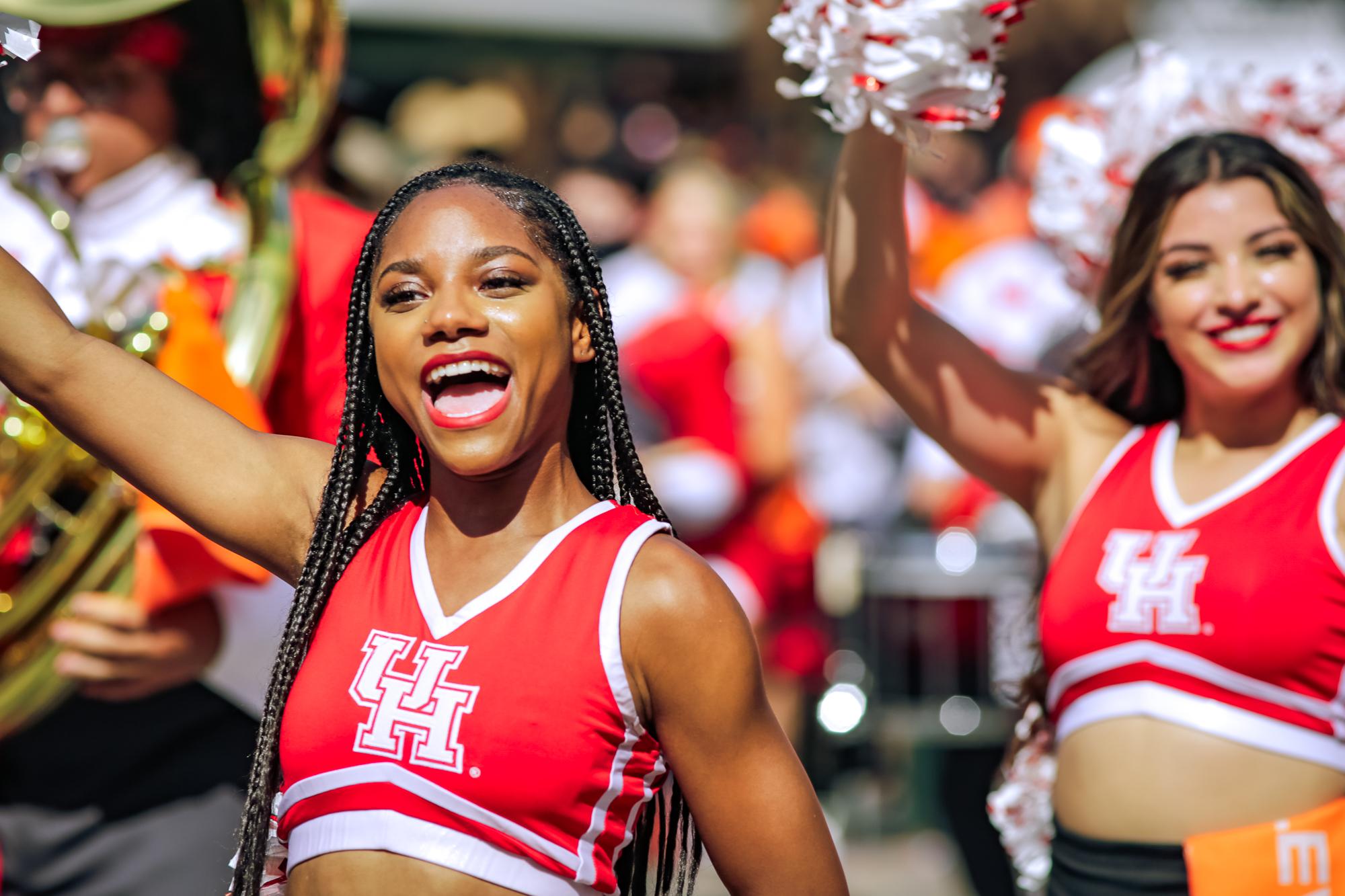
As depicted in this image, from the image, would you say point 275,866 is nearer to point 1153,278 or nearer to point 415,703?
point 415,703

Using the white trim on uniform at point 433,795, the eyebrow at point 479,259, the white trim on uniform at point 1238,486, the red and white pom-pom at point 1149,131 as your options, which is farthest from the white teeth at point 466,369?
the red and white pom-pom at point 1149,131

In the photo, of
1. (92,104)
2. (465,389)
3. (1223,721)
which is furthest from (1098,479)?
(92,104)

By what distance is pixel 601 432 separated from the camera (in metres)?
2.07

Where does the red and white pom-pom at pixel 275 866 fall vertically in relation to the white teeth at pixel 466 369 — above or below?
below

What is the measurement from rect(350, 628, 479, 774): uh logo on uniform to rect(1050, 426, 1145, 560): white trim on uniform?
130cm

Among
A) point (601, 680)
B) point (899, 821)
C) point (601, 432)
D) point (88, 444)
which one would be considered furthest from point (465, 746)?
point (899, 821)

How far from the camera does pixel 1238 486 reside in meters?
2.69

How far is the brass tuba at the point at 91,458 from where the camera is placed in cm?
258

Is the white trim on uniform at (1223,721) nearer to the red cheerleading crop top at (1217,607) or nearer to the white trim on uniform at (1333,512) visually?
the red cheerleading crop top at (1217,607)

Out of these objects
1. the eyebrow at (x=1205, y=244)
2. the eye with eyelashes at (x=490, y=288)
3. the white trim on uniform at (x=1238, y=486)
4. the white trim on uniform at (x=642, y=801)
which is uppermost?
the eyebrow at (x=1205, y=244)

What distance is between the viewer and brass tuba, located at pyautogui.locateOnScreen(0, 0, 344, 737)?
8.48 ft

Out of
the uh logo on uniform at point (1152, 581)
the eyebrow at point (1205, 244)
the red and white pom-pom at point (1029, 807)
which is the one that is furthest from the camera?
the red and white pom-pom at point (1029, 807)

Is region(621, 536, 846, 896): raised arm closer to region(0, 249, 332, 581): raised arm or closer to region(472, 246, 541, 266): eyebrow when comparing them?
region(472, 246, 541, 266): eyebrow

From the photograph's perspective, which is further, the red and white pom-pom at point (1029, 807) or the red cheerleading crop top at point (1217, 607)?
the red and white pom-pom at point (1029, 807)
